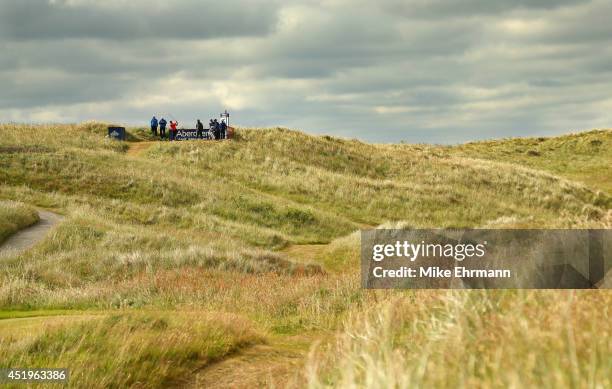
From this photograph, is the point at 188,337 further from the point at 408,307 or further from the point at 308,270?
the point at 308,270

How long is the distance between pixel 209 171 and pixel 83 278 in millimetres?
28655

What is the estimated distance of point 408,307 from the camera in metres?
8.93

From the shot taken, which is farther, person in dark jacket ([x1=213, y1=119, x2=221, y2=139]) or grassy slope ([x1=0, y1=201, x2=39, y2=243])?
person in dark jacket ([x1=213, y1=119, x2=221, y2=139])

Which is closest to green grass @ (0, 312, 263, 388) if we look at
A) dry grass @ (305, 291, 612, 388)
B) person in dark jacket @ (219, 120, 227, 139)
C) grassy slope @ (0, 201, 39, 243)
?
dry grass @ (305, 291, 612, 388)

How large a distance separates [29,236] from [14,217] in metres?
2.19

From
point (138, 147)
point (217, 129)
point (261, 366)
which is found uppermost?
point (217, 129)

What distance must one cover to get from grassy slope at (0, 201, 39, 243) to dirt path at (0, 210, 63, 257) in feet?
0.75

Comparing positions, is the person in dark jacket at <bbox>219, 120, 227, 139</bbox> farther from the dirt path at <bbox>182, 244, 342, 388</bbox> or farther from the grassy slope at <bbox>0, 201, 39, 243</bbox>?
the dirt path at <bbox>182, 244, 342, 388</bbox>

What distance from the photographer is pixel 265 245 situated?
3219 centimetres

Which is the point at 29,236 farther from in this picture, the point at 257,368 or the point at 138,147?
the point at 138,147

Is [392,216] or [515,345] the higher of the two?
[515,345]

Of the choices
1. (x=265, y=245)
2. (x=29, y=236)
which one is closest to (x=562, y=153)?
(x=265, y=245)

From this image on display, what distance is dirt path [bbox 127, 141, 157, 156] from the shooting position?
52.5 m

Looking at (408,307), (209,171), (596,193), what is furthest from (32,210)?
(596,193)
